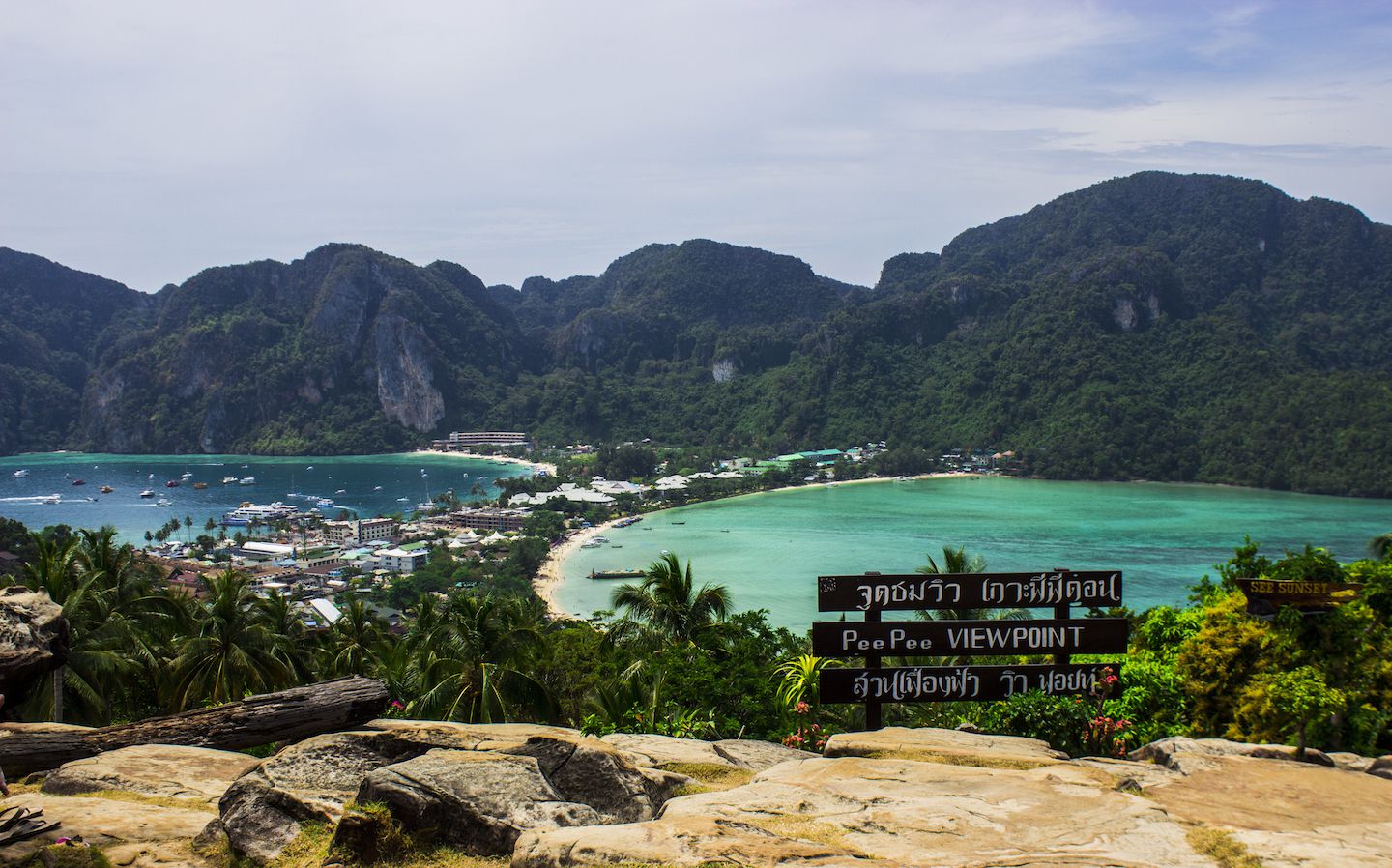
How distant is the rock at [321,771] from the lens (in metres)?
5.86

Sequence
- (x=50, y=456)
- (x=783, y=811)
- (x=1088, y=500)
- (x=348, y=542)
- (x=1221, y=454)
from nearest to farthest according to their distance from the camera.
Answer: (x=783, y=811), (x=348, y=542), (x=1088, y=500), (x=1221, y=454), (x=50, y=456)

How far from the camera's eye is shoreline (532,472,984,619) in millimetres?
48497

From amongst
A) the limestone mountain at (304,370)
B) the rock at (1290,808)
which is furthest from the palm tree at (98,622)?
the limestone mountain at (304,370)

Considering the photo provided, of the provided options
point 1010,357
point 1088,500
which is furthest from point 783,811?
point 1010,357

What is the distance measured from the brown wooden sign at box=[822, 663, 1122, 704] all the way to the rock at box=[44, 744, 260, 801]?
5357mm

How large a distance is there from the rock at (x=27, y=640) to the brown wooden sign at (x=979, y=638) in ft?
24.5

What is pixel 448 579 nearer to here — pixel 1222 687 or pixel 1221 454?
pixel 1222 687

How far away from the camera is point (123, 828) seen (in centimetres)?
591

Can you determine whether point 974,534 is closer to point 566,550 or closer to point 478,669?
point 566,550

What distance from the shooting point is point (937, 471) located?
107 meters

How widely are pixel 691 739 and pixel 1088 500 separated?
8239cm

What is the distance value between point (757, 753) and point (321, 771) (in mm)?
3683

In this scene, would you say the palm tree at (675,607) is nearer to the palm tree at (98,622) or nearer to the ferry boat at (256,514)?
the palm tree at (98,622)

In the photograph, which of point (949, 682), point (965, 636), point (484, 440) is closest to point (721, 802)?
point (949, 682)
